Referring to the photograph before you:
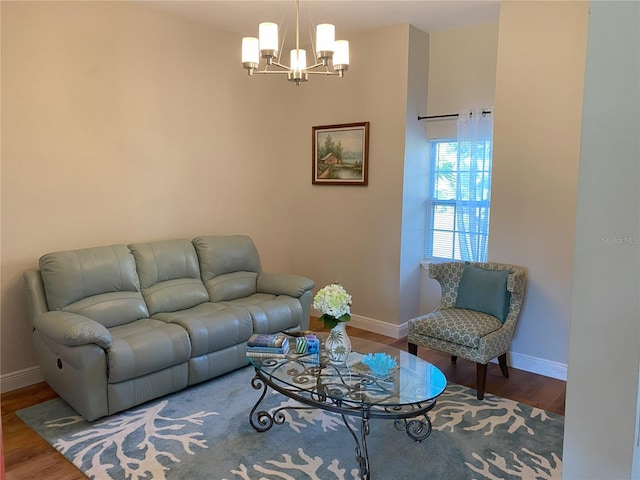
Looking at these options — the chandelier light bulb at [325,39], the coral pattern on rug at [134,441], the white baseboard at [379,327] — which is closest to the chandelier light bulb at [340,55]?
the chandelier light bulb at [325,39]

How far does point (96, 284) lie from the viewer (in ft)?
10.4

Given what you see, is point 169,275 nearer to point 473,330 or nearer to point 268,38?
point 268,38

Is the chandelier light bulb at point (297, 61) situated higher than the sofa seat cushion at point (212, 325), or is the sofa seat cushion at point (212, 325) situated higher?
the chandelier light bulb at point (297, 61)

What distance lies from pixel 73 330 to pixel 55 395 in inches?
32.7

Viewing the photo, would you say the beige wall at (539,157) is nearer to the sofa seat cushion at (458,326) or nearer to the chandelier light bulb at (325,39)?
the sofa seat cushion at (458,326)

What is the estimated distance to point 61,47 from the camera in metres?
3.28

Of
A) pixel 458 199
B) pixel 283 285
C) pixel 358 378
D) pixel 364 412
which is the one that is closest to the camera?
pixel 364 412

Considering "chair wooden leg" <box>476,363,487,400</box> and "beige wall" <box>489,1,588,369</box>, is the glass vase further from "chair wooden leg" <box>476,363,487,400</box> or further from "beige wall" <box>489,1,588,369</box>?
"beige wall" <box>489,1,588,369</box>

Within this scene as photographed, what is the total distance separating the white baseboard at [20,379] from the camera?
3174mm

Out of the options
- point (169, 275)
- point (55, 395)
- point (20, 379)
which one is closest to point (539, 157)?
point (169, 275)

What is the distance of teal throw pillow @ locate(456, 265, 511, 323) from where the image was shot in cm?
341

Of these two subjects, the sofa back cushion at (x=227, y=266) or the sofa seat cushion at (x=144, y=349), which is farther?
the sofa back cushion at (x=227, y=266)

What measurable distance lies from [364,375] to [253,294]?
5.89 feet

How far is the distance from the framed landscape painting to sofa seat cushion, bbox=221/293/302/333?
4.63 feet
